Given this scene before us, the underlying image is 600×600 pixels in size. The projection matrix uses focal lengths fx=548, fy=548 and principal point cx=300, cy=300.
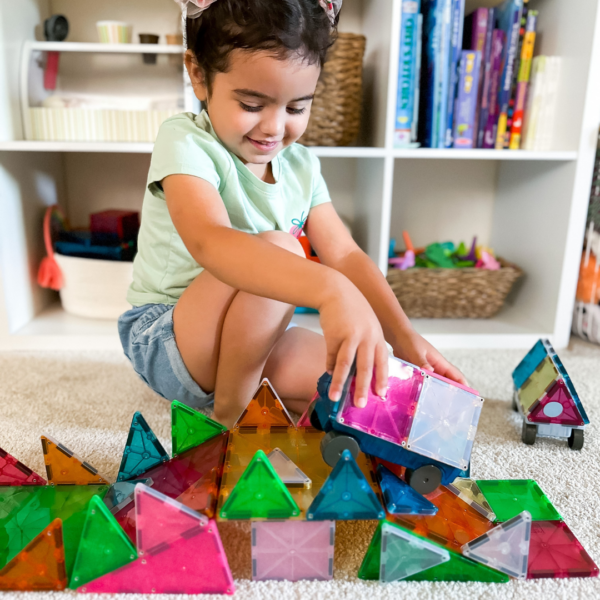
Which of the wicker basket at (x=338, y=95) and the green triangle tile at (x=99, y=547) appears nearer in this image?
the green triangle tile at (x=99, y=547)

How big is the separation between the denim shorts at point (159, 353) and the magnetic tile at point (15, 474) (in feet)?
0.77

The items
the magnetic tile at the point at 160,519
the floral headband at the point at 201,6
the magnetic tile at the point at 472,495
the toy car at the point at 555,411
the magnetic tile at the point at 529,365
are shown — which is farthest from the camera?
the magnetic tile at the point at 529,365

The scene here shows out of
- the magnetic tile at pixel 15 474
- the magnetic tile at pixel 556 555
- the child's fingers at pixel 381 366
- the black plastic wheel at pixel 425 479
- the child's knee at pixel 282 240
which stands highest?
the child's knee at pixel 282 240

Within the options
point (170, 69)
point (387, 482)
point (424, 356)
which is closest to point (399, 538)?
point (387, 482)

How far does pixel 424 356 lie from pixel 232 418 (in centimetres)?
29

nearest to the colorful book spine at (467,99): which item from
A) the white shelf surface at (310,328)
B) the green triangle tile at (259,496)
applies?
the white shelf surface at (310,328)

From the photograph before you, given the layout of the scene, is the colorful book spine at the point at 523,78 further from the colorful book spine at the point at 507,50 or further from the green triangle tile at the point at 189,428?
the green triangle tile at the point at 189,428

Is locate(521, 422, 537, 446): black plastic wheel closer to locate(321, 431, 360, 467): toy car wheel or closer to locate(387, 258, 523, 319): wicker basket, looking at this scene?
locate(321, 431, 360, 467): toy car wheel

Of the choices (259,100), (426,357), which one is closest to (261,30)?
(259,100)

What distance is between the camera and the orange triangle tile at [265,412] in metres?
0.65

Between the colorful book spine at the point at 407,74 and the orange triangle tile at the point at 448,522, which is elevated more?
the colorful book spine at the point at 407,74

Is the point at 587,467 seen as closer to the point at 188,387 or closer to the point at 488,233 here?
the point at 188,387

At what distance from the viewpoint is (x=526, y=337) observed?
1.24 metres

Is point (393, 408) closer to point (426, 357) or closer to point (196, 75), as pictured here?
point (426, 357)
